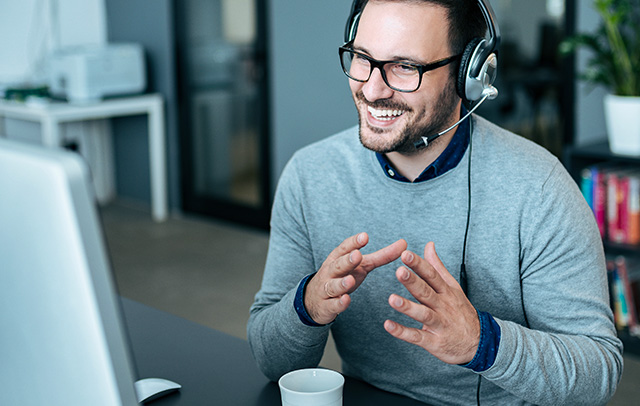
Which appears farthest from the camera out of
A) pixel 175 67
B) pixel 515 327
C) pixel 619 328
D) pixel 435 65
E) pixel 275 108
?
pixel 175 67

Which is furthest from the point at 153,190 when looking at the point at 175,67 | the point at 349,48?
the point at 349,48

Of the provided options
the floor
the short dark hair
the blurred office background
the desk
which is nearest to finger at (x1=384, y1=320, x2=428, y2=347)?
the short dark hair

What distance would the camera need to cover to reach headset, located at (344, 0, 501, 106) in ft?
3.65

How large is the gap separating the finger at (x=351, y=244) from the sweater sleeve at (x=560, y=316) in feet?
0.69

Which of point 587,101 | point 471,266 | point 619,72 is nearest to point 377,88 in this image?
point 471,266

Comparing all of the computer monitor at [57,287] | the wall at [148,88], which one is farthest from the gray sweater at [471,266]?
the wall at [148,88]

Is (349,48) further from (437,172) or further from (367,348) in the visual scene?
(367,348)

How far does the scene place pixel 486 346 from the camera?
0.89 meters

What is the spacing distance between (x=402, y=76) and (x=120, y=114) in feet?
11.1

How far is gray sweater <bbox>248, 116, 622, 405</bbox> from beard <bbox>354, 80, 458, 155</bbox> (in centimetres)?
6

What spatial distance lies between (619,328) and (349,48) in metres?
1.88

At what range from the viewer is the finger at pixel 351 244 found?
88cm

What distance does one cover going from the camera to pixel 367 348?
1155mm

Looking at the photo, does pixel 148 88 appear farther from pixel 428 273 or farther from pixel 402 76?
pixel 428 273
